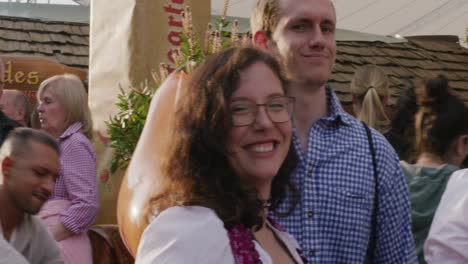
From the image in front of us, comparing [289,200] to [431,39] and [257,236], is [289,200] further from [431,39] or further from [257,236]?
[431,39]

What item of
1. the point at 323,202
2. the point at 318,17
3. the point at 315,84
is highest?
the point at 318,17

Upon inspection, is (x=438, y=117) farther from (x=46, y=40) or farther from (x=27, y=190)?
(x=46, y=40)

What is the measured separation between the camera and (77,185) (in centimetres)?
372

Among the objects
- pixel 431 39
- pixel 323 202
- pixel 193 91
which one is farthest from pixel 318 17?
pixel 431 39

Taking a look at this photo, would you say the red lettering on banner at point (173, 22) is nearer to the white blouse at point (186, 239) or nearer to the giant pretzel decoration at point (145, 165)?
the giant pretzel decoration at point (145, 165)

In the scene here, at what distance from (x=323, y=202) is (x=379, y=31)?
7658 millimetres

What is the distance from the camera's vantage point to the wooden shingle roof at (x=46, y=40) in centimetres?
646

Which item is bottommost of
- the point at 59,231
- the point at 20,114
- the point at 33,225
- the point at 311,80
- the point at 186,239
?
the point at 59,231

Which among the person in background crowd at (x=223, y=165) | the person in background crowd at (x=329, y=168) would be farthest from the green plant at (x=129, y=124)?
the person in background crowd at (x=223, y=165)

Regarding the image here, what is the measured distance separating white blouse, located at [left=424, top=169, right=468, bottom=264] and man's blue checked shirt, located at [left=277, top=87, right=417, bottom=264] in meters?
0.07

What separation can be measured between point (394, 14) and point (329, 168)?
7.55m

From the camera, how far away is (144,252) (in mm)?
1434

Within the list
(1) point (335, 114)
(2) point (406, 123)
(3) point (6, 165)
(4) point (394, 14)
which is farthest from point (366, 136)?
(4) point (394, 14)

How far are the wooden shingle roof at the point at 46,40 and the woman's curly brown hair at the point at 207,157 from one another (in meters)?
4.92
